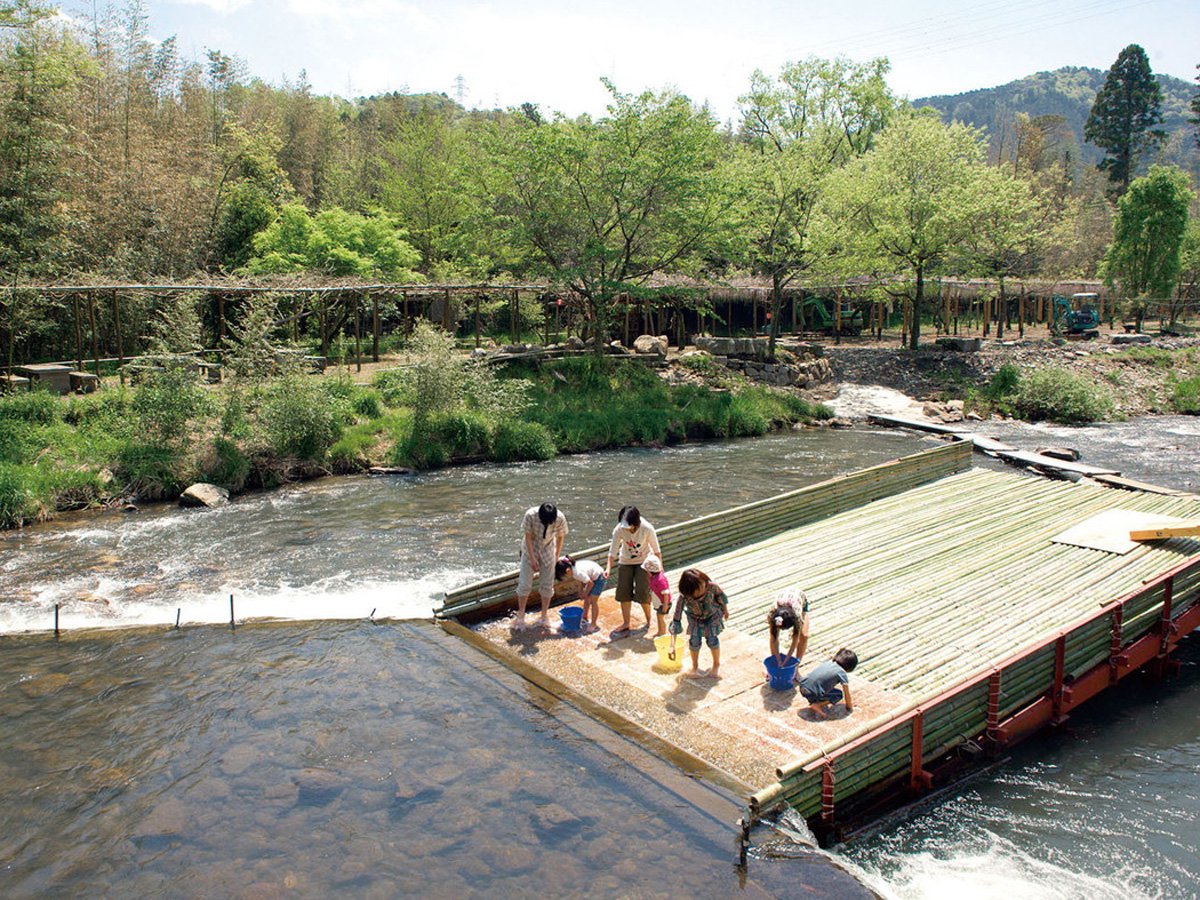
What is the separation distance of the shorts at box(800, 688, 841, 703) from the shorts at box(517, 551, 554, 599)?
355 cm

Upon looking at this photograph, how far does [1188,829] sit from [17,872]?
10.4 meters

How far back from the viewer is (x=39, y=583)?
14078 millimetres

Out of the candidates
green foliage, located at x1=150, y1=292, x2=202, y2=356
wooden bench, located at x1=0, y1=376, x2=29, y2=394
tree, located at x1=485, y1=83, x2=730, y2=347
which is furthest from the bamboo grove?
green foliage, located at x1=150, y1=292, x2=202, y2=356

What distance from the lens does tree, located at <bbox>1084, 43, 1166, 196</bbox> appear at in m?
65.4

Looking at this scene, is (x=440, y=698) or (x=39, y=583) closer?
(x=440, y=698)

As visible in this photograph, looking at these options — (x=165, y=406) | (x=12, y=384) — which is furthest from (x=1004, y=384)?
(x=12, y=384)

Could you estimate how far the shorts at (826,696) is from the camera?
27.9ft

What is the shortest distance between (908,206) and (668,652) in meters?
30.8

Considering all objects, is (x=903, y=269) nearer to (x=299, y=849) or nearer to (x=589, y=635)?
(x=589, y=635)

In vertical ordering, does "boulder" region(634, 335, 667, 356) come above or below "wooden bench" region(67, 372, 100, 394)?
above

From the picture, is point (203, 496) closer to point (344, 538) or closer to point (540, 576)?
point (344, 538)

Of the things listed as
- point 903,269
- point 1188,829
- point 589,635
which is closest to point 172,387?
point 589,635

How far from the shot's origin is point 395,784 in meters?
8.45

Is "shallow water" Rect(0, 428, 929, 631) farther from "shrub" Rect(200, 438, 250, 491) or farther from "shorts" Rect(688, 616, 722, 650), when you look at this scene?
"shorts" Rect(688, 616, 722, 650)
